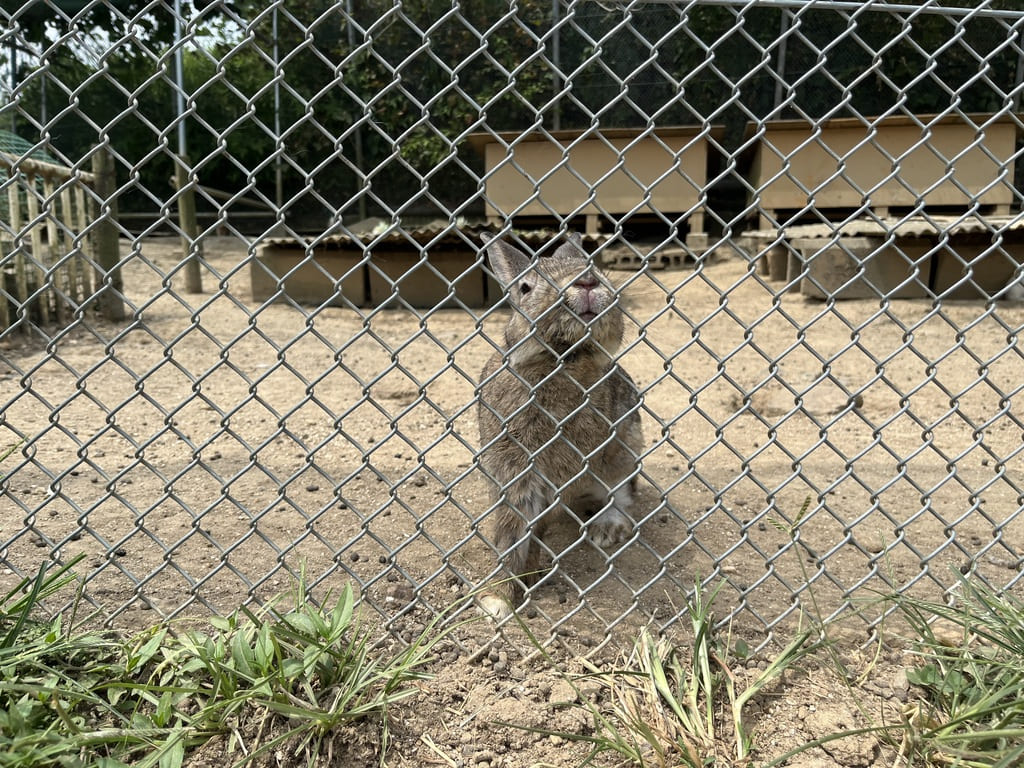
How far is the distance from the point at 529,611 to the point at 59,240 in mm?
6318

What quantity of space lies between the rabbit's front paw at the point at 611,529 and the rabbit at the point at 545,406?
0.31m

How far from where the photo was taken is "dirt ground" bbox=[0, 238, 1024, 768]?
2264 millimetres

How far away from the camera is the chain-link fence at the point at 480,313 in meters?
2.23

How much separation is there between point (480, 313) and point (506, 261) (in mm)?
5653

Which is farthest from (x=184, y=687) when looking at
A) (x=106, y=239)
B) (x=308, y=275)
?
(x=308, y=275)

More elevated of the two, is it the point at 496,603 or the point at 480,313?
the point at 496,603

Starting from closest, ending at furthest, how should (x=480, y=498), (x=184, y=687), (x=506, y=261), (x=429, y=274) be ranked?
(x=184, y=687)
(x=506, y=261)
(x=480, y=498)
(x=429, y=274)

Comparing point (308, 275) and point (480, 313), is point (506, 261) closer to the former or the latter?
point (480, 313)

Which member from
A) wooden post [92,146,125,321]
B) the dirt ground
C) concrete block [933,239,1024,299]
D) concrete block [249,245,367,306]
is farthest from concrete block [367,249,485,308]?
concrete block [933,239,1024,299]

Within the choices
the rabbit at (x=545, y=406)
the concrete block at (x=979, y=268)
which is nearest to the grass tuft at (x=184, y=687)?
the rabbit at (x=545, y=406)

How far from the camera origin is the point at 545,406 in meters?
2.90

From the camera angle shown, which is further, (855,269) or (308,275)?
(308,275)

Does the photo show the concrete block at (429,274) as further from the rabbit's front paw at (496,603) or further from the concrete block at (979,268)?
the rabbit's front paw at (496,603)

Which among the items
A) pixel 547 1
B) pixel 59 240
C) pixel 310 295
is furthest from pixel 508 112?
pixel 59 240
